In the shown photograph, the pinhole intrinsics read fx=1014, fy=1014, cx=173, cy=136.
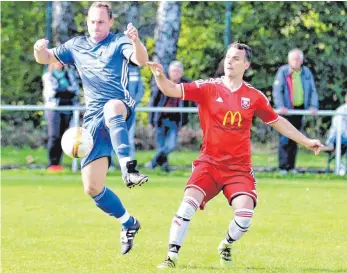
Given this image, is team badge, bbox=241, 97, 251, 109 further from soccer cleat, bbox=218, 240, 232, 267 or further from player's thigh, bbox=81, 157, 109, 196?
player's thigh, bbox=81, 157, 109, 196

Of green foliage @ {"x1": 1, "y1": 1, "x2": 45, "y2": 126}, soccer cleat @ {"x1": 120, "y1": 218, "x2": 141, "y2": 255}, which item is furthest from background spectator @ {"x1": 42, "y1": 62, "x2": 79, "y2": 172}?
soccer cleat @ {"x1": 120, "y1": 218, "x2": 141, "y2": 255}

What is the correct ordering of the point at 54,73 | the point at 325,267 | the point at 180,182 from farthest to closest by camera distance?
1. the point at 54,73
2. the point at 180,182
3. the point at 325,267

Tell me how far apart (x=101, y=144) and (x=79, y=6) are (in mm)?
12129

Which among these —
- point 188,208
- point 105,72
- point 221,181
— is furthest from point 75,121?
point 188,208

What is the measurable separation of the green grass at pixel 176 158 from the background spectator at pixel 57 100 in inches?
39.7

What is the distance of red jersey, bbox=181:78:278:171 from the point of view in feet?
27.7

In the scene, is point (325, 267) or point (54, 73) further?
point (54, 73)

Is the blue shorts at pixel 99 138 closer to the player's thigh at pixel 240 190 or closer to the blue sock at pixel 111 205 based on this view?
the blue sock at pixel 111 205

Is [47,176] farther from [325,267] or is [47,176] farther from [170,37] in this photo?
[325,267]

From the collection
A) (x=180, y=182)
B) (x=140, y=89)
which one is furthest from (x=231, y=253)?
(x=140, y=89)

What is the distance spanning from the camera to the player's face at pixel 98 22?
9109 mm

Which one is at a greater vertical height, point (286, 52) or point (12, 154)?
point (286, 52)

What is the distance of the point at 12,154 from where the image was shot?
18.6 metres

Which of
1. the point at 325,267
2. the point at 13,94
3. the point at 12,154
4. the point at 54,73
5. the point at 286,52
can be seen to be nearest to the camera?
the point at 325,267
